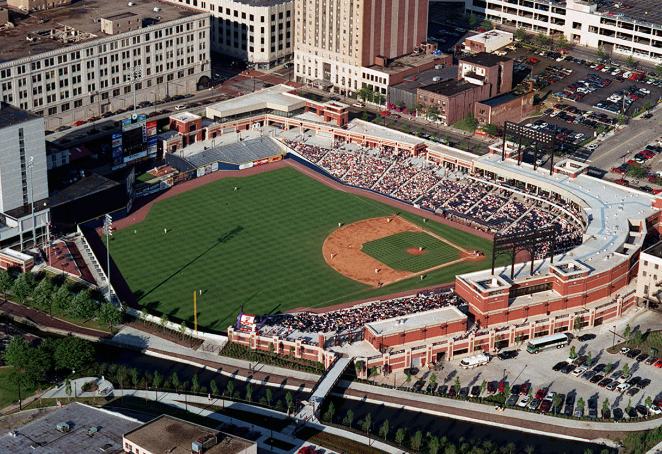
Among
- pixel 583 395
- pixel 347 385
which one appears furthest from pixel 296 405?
pixel 583 395

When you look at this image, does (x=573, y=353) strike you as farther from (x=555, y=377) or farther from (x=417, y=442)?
(x=417, y=442)

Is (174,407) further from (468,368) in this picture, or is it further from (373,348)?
(468,368)

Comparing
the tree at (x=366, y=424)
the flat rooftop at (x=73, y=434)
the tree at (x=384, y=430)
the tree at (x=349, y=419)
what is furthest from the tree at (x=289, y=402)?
the flat rooftop at (x=73, y=434)

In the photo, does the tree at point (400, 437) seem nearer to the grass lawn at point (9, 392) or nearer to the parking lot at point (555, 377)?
the parking lot at point (555, 377)

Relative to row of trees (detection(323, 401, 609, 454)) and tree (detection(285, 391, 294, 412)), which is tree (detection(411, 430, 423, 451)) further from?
tree (detection(285, 391, 294, 412))

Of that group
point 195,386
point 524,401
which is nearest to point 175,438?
point 195,386

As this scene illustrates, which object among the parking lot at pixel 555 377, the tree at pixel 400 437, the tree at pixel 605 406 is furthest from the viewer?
the parking lot at pixel 555 377
